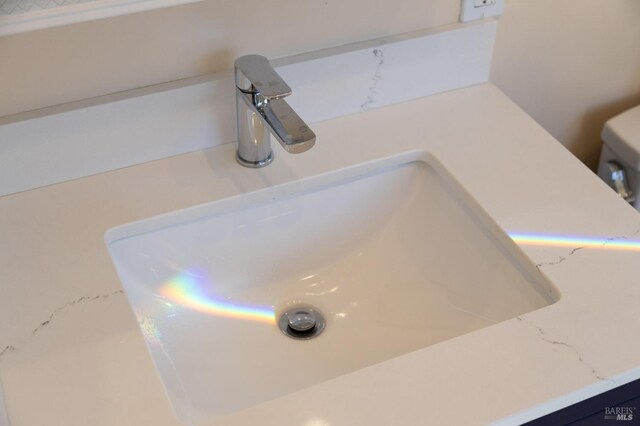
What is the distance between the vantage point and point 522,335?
890 millimetres

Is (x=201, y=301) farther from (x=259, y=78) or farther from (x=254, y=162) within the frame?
(x=259, y=78)

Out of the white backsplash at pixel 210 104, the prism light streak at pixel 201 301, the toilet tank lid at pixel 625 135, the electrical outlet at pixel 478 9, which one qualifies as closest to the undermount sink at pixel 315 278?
the prism light streak at pixel 201 301

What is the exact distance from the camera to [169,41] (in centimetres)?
108

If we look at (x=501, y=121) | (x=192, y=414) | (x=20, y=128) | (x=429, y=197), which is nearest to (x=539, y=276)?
(x=429, y=197)

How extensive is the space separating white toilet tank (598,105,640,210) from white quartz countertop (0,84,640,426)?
0.27 meters

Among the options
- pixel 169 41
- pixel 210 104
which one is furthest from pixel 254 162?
pixel 169 41

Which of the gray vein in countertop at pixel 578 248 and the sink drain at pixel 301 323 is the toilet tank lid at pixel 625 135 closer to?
the gray vein in countertop at pixel 578 248

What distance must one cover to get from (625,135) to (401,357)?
2.51 feet

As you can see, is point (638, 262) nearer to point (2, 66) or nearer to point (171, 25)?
point (171, 25)

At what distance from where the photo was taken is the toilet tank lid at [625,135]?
1.38 metres

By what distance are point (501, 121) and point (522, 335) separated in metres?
0.45

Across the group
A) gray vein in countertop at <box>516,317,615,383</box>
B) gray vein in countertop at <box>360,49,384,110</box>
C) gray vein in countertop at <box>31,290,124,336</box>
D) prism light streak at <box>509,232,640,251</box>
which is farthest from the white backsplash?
gray vein in countertop at <box>516,317,615,383</box>

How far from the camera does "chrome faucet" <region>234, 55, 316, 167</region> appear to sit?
0.96m

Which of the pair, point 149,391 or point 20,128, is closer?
point 149,391
